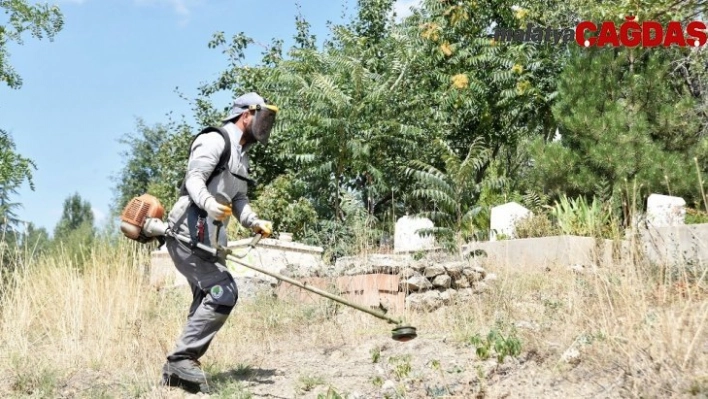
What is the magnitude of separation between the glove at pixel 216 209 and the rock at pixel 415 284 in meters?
3.43

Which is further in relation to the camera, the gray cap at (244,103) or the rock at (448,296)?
the rock at (448,296)

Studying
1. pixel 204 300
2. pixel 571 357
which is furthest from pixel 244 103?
pixel 571 357

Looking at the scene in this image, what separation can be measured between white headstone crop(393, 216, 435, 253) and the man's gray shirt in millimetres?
6281

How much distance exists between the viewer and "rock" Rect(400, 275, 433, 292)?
8.24 metres

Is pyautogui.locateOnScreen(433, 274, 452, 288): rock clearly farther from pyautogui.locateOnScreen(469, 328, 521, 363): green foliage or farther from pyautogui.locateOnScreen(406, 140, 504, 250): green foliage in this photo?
pyautogui.locateOnScreen(469, 328, 521, 363): green foliage

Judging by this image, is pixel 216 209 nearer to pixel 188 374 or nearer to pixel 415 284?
pixel 188 374

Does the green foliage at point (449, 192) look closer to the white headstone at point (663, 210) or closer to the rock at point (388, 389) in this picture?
the white headstone at point (663, 210)

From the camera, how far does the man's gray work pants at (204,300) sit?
17.6ft

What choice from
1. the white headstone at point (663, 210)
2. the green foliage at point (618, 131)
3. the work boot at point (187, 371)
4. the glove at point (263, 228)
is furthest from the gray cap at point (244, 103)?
the green foliage at point (618, 131)

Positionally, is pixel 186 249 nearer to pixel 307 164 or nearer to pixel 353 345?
pixel 353 345

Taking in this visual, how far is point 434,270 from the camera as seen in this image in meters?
8.40

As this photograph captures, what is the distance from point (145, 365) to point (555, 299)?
136 inches

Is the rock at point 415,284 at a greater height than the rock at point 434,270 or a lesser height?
lesser

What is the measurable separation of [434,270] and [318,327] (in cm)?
159
